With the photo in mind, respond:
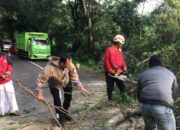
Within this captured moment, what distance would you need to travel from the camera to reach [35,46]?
31.8m

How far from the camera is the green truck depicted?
3141cm

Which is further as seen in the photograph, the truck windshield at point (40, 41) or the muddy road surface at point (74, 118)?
the truck windshield at point (40, 41)

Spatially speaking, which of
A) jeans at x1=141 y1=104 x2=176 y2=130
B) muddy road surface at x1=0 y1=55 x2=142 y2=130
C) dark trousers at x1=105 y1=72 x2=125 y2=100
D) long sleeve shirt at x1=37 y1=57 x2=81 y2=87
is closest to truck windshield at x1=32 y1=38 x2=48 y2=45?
muddy road surface at x1=0 y1=55 x2=142 y2=130

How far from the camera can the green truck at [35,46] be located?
3141cm

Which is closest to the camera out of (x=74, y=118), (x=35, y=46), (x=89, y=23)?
(x=74, y=118)

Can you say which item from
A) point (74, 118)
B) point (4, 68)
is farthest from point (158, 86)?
point (4, 68)

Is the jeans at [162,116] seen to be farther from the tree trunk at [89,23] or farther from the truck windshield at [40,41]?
the truck windshield at [40,41]

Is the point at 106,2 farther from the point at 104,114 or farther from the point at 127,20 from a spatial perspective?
the point at 104,114

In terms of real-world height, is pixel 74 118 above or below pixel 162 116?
below

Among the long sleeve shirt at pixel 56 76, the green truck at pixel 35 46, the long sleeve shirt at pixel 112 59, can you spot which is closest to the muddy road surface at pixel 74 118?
the long sleeve shirt at pixel 56 76

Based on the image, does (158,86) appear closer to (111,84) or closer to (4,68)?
(111,84)

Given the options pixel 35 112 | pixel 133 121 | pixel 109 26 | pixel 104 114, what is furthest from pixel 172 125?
pixel 109 26

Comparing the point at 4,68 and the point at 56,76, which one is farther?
the point at 4,68

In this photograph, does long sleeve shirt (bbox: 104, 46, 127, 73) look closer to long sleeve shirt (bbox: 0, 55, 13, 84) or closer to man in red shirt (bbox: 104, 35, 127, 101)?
man in red shirt (bbox: 104, 35, 127, 101)
